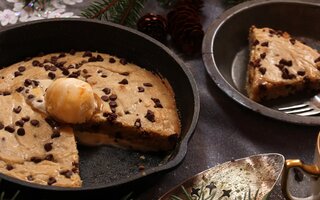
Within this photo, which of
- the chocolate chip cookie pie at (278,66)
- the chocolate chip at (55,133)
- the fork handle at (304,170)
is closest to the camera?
the fork handle at (304,170)

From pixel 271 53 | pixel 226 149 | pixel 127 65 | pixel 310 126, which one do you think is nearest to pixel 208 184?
pixel 226 149

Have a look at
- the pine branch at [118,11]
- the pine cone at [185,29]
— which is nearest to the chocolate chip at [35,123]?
the pine branch at [118,11]

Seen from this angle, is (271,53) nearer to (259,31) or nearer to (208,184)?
(259,31)

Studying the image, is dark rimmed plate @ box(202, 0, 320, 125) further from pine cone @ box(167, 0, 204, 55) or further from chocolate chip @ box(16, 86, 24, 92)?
chocolate chip @ box(16, 86, 24, 92)

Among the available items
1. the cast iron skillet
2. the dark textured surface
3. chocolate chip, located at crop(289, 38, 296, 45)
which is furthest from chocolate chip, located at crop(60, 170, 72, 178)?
chocolate chip, located at crop(289, 38, 296, 45)

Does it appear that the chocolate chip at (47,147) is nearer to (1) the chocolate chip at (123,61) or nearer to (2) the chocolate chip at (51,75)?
(2) the chocolate chip at (51,75)
